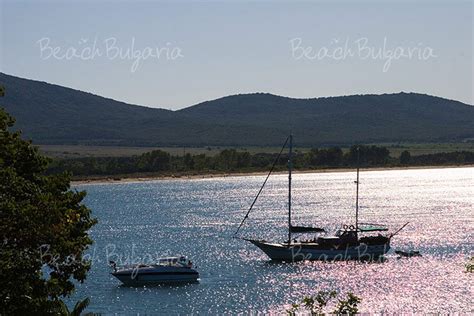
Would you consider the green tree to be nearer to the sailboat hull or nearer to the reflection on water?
the reflection on water

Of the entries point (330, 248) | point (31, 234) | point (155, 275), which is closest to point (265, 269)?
point (330, 248)

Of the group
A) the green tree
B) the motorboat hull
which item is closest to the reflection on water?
the motorboat hull

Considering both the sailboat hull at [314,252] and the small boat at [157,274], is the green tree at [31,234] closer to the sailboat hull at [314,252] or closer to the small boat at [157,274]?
the small boat at [157,274]

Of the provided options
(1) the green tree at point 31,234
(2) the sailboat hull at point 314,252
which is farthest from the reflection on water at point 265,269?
(1) the green tree at point 31,234

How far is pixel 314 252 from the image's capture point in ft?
329

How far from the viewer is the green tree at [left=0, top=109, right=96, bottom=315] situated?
1168 inches

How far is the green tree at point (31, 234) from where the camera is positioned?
97.3ft

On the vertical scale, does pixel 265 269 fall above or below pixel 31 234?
below

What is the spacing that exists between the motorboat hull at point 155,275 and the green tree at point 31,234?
48.9 metres

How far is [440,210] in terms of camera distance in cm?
17288

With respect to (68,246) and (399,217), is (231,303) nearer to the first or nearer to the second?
(68,246)

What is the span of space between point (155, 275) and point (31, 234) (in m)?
56.3

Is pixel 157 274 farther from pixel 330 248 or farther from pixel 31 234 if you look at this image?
pixel 31 234

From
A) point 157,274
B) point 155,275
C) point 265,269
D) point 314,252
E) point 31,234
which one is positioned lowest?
point 265,269
